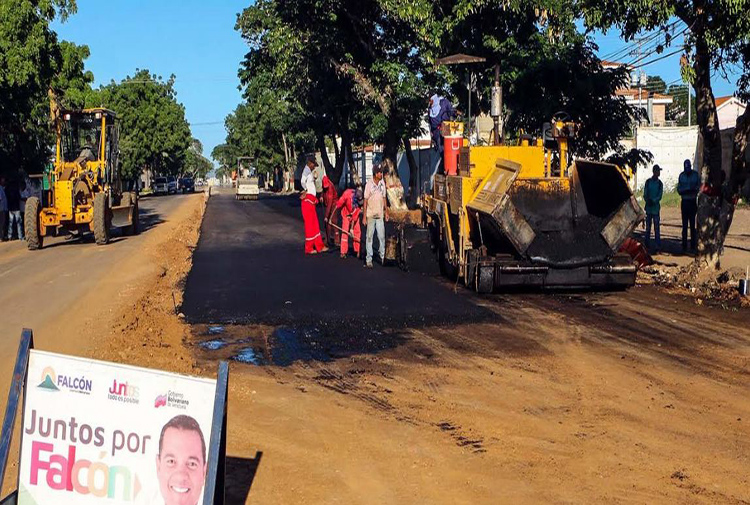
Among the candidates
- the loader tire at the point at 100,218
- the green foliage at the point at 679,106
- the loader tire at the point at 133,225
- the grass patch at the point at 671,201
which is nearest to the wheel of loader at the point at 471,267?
the loader tire at the point at 100,218

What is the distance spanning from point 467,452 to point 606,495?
3.55ft

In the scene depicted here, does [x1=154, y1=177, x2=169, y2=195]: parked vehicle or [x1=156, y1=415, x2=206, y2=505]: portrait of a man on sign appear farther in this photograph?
[x1=154, y1=177, x2=169, y2=195]: parked vehicle

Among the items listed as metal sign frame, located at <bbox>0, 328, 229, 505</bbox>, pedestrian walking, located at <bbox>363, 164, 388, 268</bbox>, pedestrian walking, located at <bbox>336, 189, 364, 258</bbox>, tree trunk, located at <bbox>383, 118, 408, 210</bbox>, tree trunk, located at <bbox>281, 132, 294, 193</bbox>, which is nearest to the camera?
metal sign frame, located at <bbox>0, 328, 229, 505</bbox>

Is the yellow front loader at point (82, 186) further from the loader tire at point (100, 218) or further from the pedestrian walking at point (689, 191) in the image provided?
the pedestrian walking at point (689, 191)

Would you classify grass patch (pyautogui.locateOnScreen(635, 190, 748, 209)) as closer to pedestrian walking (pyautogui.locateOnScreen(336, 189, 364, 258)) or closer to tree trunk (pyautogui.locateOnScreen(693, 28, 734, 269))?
pedestrian walking (pyautogui.locateOnScreen(336, 189, 364, 258))

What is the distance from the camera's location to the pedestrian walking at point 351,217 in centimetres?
1833

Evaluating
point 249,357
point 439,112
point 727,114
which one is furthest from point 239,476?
point 727,114

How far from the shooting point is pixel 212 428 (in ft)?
14.4

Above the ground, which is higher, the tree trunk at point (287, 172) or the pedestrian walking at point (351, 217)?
the tree trunk at point (287, 172)

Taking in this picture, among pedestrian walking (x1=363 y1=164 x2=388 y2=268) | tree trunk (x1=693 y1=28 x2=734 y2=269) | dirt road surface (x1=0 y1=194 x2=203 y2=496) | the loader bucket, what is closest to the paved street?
dirt road surface (x1=0 y1=194 x2=203 y2=496)

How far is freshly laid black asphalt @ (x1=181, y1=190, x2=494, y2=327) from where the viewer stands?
458 inches

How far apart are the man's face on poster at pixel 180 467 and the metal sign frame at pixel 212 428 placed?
82 mm

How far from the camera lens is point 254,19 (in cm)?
4256

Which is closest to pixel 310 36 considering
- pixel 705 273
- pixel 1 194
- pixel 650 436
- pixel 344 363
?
pixel 1 194
